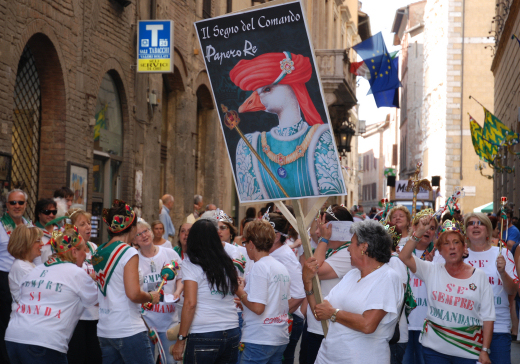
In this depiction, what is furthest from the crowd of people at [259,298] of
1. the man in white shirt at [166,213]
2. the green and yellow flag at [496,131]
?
the green and yellow flag at [496,131]

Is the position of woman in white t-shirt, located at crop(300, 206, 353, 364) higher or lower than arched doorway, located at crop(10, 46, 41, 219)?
lower

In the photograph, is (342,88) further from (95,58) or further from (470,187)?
(470,187)

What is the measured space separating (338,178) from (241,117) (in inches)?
33.7

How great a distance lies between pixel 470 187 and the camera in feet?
133

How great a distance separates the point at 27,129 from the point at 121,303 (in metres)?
6.90

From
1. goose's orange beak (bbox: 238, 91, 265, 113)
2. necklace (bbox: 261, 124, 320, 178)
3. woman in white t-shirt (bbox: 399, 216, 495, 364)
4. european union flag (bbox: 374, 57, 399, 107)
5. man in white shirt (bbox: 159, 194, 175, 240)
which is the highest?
european union flag (bbox: 374, 57, 399, 107)

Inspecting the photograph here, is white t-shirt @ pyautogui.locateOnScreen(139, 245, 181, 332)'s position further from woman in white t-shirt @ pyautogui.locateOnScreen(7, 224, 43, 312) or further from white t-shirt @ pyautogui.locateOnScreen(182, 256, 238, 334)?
white t-shirt @ pyautogui.locateOnScreen(182, 256, 238, 334)

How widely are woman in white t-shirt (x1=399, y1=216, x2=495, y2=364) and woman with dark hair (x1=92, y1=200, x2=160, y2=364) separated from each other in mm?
2067

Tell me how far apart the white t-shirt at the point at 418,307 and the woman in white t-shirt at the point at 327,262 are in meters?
0.92

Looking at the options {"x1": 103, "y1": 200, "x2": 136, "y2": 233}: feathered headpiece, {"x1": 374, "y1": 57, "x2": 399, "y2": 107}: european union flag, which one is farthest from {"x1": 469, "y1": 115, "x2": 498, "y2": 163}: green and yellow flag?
{"x1": 103, "y1": 200, "x2": 136, "y2": 233}: feathered headpiece

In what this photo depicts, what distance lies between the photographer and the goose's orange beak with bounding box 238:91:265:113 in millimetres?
5242

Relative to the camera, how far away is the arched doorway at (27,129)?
10.7m

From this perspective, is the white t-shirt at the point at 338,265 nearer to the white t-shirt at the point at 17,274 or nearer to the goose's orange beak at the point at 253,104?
the goose's orange beak at the point at 253,104

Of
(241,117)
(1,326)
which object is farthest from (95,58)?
(241,117)
